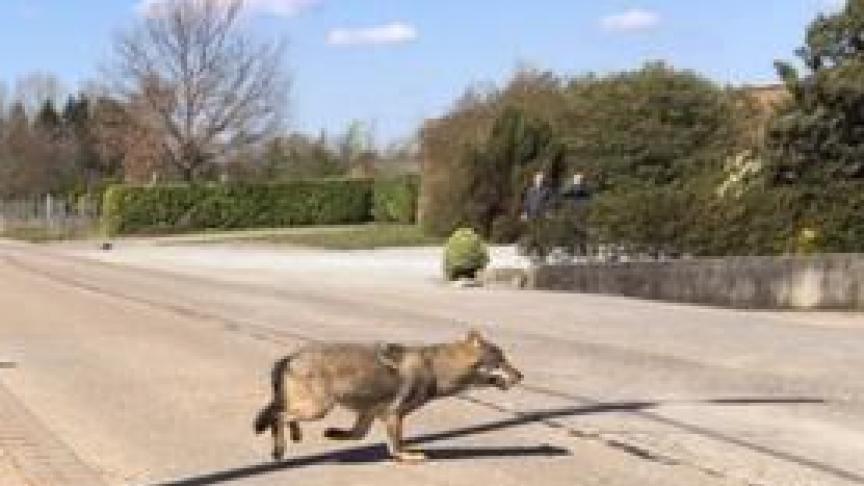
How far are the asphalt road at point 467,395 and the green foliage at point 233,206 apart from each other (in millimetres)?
45186

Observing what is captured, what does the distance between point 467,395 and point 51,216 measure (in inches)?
2945

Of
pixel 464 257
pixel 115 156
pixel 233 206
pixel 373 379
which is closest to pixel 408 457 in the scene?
pixel 373 379

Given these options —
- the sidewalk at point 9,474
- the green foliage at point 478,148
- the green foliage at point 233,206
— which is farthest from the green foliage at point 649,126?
the sidewalk at point 9,474

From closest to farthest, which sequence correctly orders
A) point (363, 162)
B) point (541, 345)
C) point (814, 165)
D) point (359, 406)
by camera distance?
point (359, 406) < point (541, 345) < point (814, 165) < point (363, 162)

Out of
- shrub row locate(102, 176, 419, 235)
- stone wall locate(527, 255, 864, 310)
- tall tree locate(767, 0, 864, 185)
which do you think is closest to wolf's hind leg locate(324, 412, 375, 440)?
stone wall locate(527, 255, 864, 310)

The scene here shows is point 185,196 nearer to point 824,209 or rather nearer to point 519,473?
point 824,209

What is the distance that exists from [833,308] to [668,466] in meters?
14.8

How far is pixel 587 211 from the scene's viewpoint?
3005 cm

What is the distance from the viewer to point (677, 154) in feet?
149

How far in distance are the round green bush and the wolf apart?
65.6ft

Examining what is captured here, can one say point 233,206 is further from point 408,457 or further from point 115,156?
point 408,457

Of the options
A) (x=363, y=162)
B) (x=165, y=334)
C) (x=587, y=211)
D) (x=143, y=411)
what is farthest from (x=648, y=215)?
(x=363, y=162)

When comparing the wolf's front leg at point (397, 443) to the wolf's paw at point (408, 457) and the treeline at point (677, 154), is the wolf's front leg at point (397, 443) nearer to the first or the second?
the wolf's paw at point (408, 457)

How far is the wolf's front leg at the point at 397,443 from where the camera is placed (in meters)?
9.82
